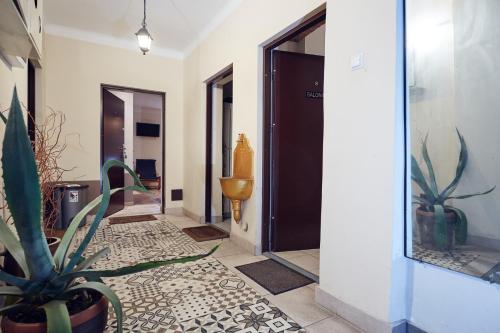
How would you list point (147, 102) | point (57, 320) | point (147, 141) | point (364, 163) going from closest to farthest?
point (57, 320)
point (364, 163)
point (147, 102)
point (147, 141)

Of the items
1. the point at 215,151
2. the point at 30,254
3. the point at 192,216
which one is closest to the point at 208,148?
the point at 215,151

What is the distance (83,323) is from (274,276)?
1551 millimetres

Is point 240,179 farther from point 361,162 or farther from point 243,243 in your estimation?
point 361,162

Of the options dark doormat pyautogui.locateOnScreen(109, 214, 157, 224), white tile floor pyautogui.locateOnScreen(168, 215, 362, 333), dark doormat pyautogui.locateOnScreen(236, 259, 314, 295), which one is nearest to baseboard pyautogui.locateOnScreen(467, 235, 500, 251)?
white tile floor pyautogui.locateOnScreen(168, 215, 362, 333)

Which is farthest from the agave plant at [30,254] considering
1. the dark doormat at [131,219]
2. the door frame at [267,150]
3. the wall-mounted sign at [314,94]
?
the dark doormat at [131,219]

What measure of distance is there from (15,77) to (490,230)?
306 cm

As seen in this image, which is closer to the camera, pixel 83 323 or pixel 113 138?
pixel 83 323

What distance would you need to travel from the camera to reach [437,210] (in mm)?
1325

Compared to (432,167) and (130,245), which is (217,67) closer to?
(130,245)

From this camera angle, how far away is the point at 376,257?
142 cm

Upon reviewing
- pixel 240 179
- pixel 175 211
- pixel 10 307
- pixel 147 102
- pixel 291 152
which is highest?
pixel 147 102

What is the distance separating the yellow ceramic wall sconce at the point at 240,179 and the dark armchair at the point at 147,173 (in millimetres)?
5343

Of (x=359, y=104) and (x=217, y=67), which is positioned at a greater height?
(x=217, y=67)

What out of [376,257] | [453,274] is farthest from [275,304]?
[453,274]
